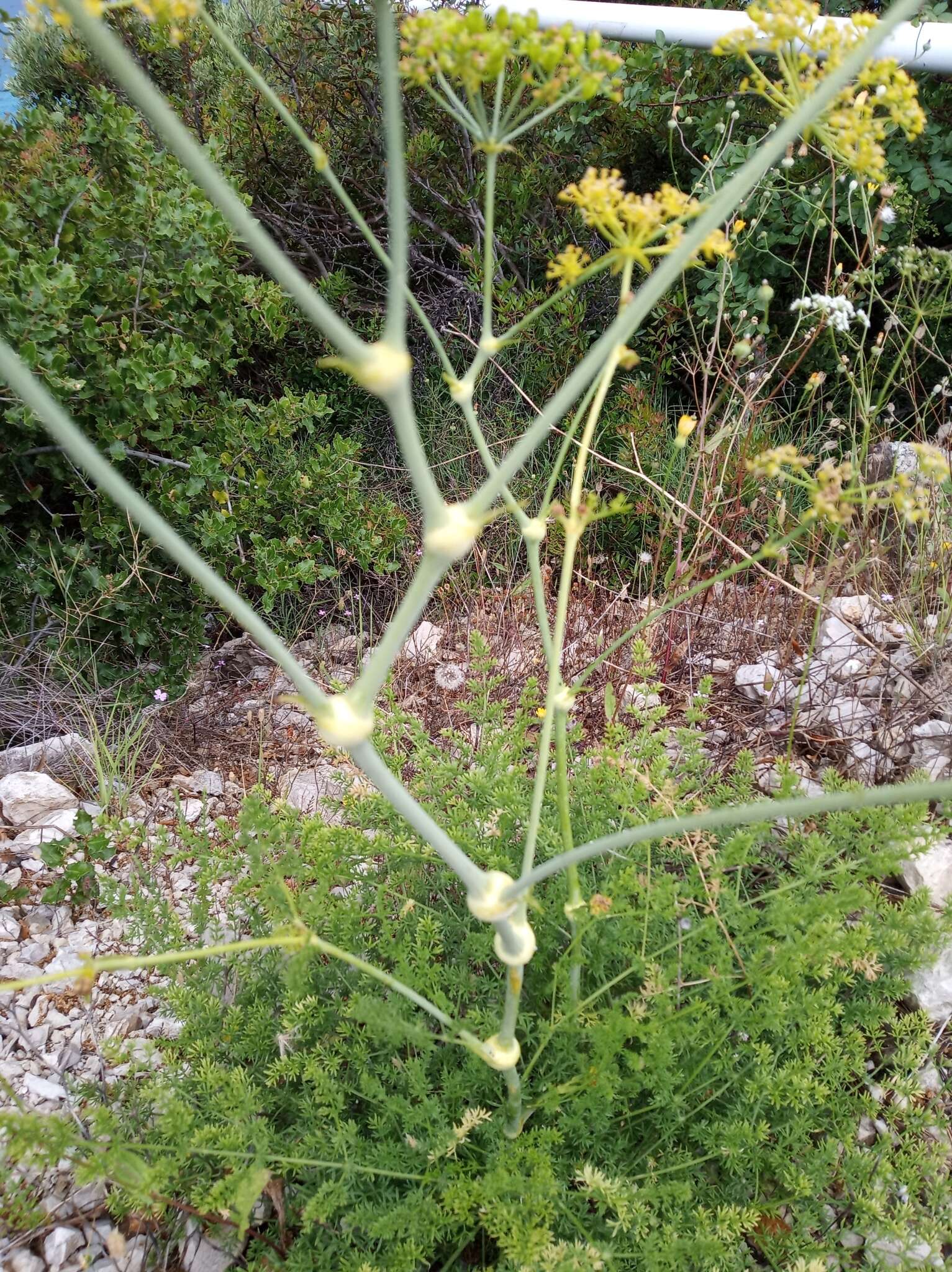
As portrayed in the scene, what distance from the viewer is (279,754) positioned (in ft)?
8.56

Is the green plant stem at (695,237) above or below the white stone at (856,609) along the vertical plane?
above

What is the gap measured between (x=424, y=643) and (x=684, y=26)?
212 centimetres

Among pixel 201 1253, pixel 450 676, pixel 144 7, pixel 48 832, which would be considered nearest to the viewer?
pixel 144 7

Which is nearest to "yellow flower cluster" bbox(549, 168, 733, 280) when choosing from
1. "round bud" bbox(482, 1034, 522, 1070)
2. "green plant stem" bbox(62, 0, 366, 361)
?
"green plant stem" bbox(62, 0, 366, 361)

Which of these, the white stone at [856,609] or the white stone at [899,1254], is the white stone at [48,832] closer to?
the white stone at [899,1254]

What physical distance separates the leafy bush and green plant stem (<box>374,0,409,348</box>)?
6.37ft

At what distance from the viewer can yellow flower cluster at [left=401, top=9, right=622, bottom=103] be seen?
856 millimetres

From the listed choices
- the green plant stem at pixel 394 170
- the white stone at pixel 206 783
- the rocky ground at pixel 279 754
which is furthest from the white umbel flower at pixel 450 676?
the green plant stem at pixel 394 170

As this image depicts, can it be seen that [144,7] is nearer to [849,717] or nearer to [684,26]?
[849,717]

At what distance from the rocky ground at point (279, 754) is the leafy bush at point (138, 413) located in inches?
13.4

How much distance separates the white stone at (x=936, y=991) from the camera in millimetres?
1576

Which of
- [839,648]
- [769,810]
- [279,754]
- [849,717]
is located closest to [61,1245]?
[279,754]

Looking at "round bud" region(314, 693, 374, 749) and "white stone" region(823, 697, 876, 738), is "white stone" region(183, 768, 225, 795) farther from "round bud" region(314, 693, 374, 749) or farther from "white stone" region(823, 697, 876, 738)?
"round bud" region(314, 693, 374, 749)

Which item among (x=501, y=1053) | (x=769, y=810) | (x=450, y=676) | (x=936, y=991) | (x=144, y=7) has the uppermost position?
(x=144, y=7)
